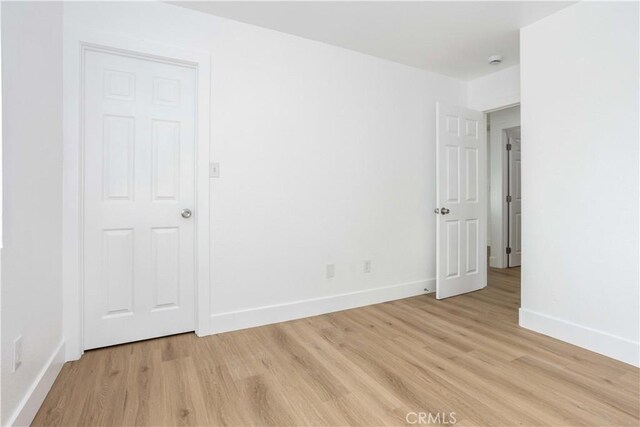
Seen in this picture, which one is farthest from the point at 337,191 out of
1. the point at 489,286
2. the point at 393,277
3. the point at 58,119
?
the point at 489,286

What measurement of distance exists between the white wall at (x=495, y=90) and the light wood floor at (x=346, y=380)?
227 centimetres

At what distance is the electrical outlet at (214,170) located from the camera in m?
2.31

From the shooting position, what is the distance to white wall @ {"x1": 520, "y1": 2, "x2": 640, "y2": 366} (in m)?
1.96

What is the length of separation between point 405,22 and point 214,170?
1863 mm

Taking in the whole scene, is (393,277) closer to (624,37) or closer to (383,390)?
(383,390)

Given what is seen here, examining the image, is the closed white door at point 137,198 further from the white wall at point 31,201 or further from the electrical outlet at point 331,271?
the electrical outlet at point 331,271

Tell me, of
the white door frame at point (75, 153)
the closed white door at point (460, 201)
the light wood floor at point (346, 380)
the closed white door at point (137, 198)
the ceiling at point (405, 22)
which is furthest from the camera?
the closed white door at point (460, 201)

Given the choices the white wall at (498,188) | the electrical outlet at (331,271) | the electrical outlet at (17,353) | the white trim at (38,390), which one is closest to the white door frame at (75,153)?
the white trim at (38,390)

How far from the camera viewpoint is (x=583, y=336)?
2.15 metres

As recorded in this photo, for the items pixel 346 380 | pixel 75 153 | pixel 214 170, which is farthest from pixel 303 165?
pixel 346 380

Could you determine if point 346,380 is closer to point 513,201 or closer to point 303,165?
point 303,165

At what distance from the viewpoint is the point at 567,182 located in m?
2.24

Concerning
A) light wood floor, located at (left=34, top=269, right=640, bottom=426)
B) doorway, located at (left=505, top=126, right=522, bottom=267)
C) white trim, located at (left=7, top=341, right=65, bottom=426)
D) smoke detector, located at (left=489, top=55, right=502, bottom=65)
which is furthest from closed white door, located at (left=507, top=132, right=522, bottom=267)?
white trim, located at (left=7, top=341, right=65, bottom=426)

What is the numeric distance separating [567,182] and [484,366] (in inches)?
56.4
